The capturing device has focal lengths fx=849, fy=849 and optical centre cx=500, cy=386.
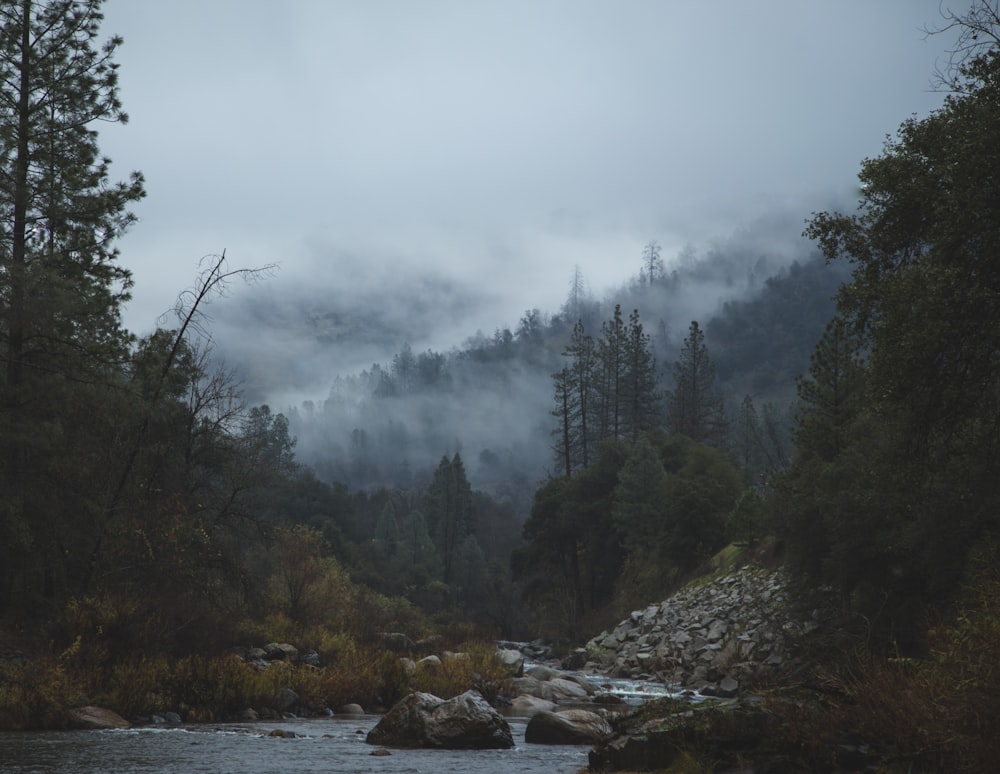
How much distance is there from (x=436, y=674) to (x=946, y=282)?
16854mm

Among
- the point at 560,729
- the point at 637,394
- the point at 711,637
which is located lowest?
the point at 560,729

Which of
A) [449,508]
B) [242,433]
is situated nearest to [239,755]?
[242,433]

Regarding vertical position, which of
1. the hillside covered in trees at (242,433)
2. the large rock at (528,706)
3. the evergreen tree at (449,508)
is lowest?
the large rock at (528,706)

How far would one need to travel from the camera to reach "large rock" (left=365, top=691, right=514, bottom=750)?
604 inches

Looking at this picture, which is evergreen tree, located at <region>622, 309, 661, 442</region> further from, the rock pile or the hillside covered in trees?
the hillside covered in trees

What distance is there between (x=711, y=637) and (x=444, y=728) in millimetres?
Answer: 24845

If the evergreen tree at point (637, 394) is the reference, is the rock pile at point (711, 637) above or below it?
below

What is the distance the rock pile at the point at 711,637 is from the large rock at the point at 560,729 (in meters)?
11.9

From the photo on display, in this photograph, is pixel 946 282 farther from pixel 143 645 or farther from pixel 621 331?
pixel 621 331

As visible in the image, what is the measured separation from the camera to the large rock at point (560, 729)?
54.1ft

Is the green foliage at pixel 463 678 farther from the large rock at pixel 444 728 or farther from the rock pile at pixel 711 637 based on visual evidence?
the rock pile at pixel 711 637

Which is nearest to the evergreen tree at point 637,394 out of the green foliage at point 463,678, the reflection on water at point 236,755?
the green foliage at point 463,678

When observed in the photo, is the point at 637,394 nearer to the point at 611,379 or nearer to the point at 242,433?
the point at 611,379

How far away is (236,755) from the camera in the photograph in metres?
13.3
